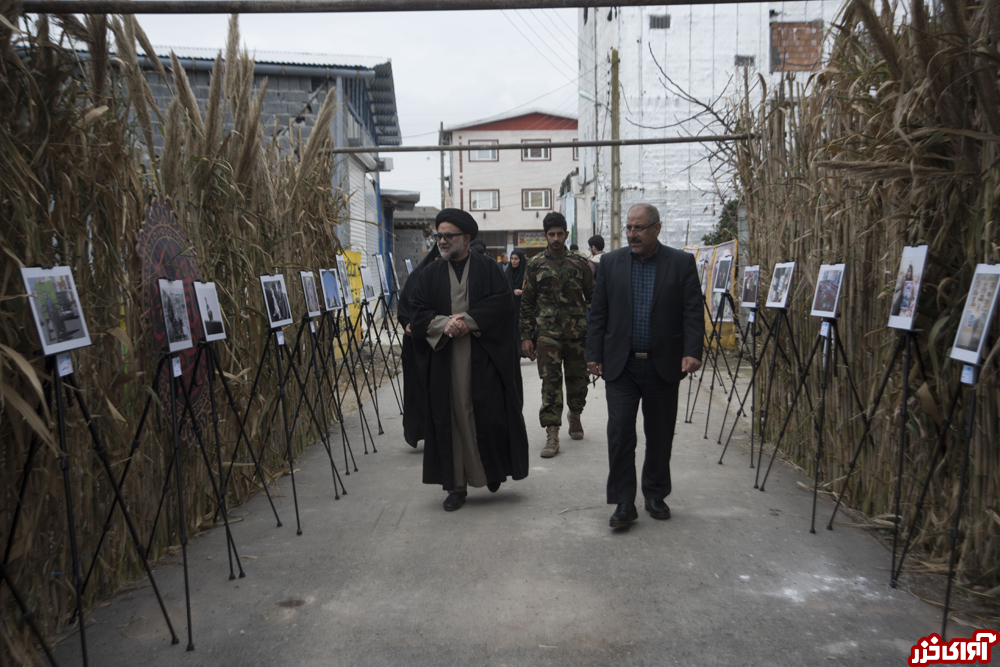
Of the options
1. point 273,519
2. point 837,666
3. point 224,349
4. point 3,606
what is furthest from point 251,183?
point 837,666

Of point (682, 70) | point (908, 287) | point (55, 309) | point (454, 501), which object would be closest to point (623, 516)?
point (454, 501)

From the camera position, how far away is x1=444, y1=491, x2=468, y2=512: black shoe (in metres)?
4.90

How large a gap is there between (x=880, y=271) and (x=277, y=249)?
453 centimetres

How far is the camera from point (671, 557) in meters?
4.00

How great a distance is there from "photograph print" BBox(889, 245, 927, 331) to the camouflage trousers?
3089 millimetres

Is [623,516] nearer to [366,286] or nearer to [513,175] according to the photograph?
[366,286]

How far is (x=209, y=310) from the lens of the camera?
4.06 metres

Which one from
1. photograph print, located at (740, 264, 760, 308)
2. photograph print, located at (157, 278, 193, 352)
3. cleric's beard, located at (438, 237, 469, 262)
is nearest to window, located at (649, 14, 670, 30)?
photograph print, located at (740, 264, 760, 308)

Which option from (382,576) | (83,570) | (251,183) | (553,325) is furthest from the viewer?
(553,325)

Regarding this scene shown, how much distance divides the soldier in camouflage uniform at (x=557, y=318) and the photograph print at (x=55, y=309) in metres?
4.06

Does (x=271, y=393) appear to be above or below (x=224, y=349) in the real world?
below

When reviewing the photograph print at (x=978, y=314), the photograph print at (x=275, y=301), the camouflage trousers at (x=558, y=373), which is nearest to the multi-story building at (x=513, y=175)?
the camouflage trousers at (x=558, y=373)

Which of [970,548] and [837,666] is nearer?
[837,666]

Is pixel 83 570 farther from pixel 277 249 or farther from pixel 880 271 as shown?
pixel 880 271
